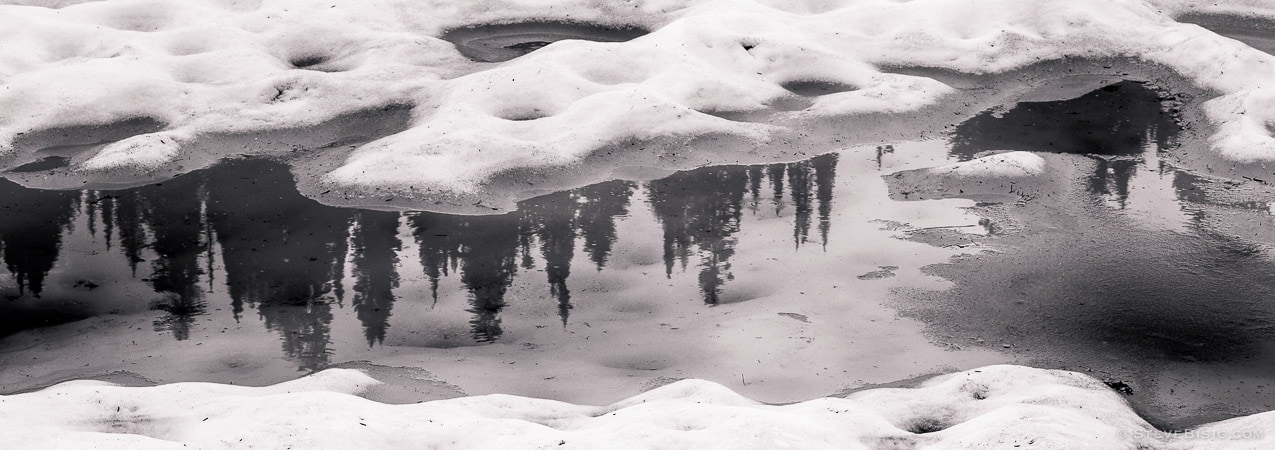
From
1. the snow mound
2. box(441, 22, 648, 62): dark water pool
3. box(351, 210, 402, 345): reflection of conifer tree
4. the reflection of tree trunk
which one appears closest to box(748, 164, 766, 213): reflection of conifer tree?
the reflection of tree trunk

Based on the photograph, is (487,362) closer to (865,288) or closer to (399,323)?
(399,323)

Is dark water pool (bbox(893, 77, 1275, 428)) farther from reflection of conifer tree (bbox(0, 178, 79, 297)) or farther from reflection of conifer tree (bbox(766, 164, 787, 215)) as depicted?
reflection of conifer tree (bbox(0, 178, 79, 297))

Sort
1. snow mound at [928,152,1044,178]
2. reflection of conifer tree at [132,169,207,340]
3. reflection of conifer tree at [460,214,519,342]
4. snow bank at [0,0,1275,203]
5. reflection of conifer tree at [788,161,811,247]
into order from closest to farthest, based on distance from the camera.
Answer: reflection of conifer tree at [460,214,519,342]
reflection of conifer tree at [132,169,207,340]
reflection of conifer tree at [788,161,811,247]
snow mound at [928,152,1044,178]
snow bank at [0,0,1275,203]

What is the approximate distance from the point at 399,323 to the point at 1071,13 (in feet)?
65.5

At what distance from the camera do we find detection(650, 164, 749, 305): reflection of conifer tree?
1680 centimetres

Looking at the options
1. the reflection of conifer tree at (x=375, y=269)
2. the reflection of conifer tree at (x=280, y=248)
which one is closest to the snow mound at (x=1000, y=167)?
the reflection of conifer tree at (x=375, y=269)

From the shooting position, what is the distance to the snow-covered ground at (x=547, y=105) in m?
11.5

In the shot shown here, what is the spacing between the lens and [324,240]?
58.1ft

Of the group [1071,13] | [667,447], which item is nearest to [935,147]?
[1071,13]

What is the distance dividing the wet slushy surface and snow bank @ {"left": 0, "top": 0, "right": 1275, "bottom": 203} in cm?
164

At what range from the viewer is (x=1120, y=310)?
15195mm

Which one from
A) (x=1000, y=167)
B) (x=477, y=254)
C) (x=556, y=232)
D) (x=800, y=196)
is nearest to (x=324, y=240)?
(x=477, y=254)

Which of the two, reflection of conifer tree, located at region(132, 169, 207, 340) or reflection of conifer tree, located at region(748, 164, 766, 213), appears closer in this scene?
reflection of conifer tree, located at region(132, 169, 207, 340)

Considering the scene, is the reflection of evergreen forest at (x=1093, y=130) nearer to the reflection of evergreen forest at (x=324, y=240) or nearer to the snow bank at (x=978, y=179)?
the snow bank at (x=978, y=179)
